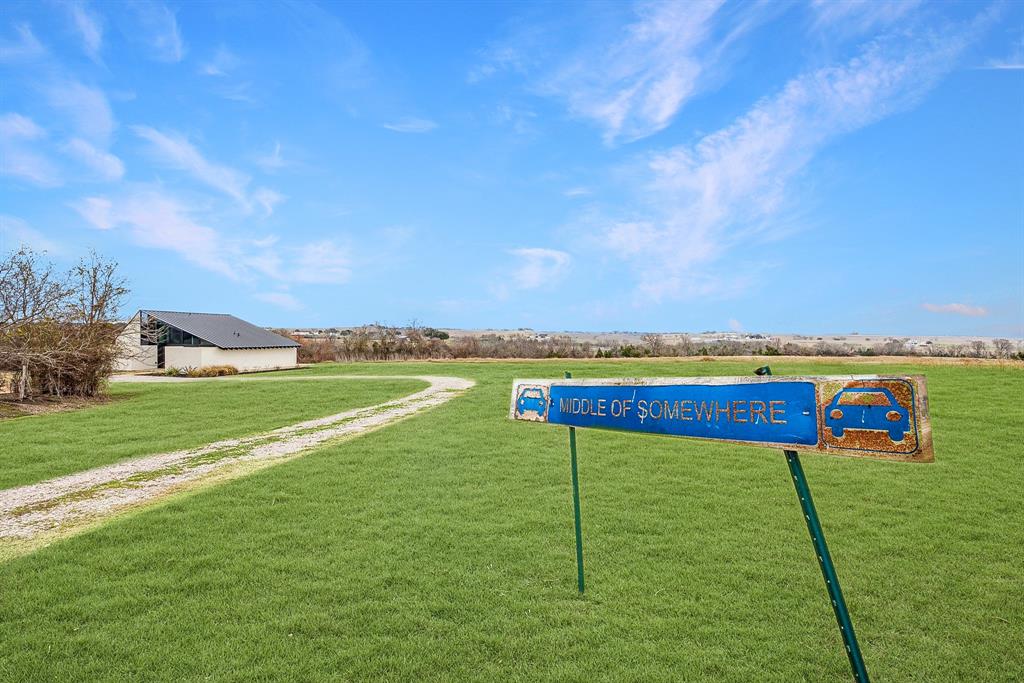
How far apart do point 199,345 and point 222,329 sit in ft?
9.13

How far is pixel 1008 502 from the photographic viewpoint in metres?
6.55

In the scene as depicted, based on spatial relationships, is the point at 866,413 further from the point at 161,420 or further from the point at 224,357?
the point at 224,357

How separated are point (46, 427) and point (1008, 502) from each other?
17.2m

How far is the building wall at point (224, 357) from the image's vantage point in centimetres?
3091

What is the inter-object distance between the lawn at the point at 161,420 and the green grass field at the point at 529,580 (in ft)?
13.4

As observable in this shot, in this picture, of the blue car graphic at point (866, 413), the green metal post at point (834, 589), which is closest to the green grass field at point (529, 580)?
the green metal post at point (834, 589)

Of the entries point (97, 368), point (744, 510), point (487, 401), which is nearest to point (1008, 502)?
point (744, 510)

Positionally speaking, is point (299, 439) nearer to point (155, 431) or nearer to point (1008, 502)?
point (155, 431)

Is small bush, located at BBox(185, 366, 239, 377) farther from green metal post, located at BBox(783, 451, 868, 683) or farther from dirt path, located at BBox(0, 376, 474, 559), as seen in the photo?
green metal post, located at BBox(783, 451, 868, 683)

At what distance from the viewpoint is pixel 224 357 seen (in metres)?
31.5

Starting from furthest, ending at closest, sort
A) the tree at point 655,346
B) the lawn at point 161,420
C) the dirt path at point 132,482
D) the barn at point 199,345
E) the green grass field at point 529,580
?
the tree at point 655,346
the barn at point 199,345
the lawn at point 161,420
the dirt path at point 132,482
the green grass field at point 529,580

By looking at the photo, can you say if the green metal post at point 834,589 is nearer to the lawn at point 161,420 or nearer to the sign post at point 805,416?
the sign post at point 805,416

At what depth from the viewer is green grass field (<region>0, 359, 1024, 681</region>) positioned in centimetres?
342

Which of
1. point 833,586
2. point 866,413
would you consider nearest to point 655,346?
point 833,586
